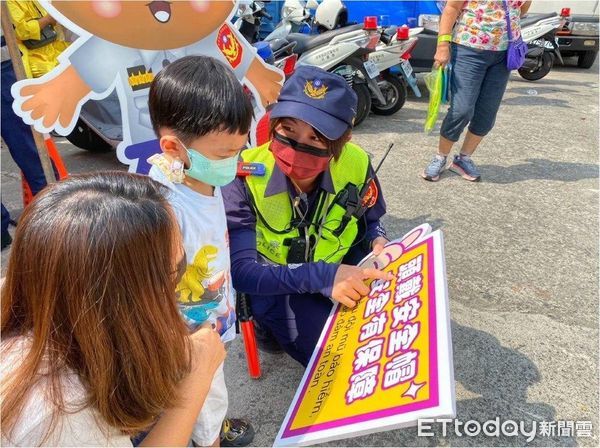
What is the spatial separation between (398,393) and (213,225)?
59 cm

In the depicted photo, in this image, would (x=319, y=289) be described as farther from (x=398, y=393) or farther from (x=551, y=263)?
(x=551, y=263)

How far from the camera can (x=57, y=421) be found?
2.28 feet

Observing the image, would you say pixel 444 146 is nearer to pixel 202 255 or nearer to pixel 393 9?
pixel 202 255

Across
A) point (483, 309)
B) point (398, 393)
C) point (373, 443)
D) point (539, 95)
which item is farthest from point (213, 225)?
point (539, 95)

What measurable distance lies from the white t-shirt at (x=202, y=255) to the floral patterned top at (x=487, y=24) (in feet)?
7.60

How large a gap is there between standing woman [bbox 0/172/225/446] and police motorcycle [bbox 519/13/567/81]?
595cm

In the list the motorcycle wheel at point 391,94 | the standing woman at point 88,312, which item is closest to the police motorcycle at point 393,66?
the motorcycle wheel at point 391,94

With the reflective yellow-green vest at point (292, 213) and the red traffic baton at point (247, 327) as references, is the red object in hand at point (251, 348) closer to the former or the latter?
the red traffic baton at point (247, 327)

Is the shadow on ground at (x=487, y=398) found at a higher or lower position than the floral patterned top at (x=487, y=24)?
lower

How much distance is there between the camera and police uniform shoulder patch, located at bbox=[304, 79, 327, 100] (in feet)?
4.71

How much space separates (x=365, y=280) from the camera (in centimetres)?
142

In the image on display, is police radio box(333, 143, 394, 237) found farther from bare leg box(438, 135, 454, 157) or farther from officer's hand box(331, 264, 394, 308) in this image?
bare leg box(438, 135, 454, 157)

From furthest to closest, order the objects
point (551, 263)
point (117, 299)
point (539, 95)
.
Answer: point (539, 95), point (551, 263), point (117, 299)

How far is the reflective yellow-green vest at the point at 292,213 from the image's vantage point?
1.54m
